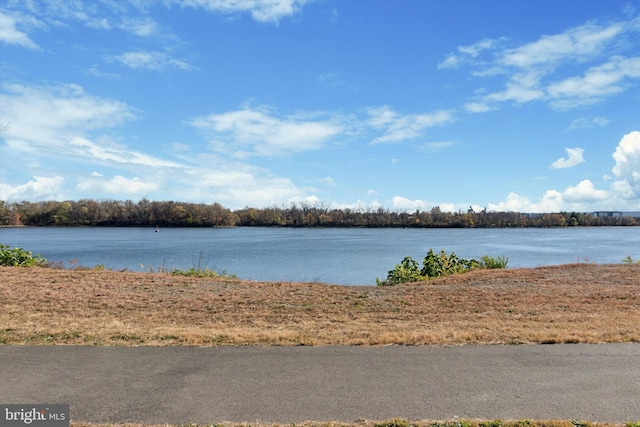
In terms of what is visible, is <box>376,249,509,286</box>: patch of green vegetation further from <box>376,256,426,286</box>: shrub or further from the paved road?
the paved road

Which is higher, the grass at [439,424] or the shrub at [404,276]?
the grass at [439,424]

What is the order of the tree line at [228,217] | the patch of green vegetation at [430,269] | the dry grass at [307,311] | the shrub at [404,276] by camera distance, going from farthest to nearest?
1. the tree line at [228,217]
2. the patch of green vegetation at [430,269]
3. the shrub at [404,276]
4. the dry grass at [307,311]

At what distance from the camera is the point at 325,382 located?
4.93 meters

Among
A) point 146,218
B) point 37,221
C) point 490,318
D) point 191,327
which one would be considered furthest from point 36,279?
point 37,221

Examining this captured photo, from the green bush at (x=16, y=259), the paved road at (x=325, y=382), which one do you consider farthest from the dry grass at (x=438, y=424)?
the green bush at (x=16, y=259)

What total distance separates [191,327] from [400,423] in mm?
4764

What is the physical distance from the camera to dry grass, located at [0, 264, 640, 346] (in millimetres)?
6746

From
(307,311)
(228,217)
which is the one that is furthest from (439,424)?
(228,217)

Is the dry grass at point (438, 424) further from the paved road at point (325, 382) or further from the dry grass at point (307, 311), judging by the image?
the dry grass at point (307, 311)

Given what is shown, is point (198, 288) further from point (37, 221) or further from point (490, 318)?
point (37, 221)

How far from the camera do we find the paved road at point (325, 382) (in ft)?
13.8

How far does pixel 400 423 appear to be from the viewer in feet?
12.8

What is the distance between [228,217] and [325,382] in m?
136

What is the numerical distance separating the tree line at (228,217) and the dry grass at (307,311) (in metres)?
126
